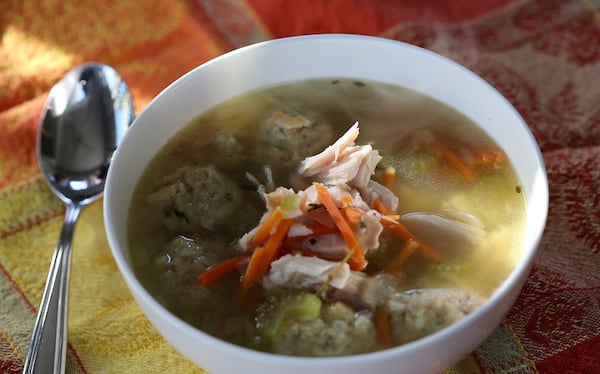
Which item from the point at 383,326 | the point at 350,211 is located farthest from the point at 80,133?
the point at 383,326

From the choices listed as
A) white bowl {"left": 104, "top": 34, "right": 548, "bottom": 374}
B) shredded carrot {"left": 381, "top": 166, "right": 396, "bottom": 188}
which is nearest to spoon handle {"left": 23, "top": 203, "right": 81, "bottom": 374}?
white bowl {"left": 104, "top": 34, "right": 548, "bottom": 374}

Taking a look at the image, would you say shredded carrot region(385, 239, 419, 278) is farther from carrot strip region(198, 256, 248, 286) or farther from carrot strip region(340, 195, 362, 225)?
carrot strip region(198, 256, 248, 286)

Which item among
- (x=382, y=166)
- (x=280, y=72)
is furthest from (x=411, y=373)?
(x=280, y=72)

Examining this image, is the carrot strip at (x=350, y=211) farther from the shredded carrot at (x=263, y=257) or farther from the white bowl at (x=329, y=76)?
the white bowl at (x=329, y=76)

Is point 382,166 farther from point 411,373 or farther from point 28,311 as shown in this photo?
point 28,311

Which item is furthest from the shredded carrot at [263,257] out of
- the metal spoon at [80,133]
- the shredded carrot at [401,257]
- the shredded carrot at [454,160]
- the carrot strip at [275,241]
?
the metal spoon at [80,133]

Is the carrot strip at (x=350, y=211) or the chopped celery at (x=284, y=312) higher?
the carrot strip at (x=350, y=211)
